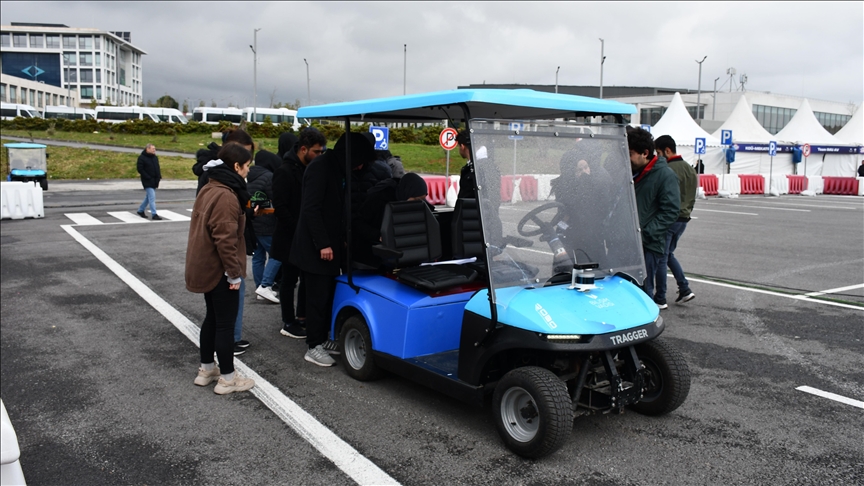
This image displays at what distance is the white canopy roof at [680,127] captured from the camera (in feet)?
96.3

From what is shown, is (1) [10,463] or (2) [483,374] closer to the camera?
(1) [10,463]

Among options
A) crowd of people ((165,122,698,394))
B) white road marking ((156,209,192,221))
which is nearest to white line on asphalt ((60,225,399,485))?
crowd of people ((165,122,698,394))

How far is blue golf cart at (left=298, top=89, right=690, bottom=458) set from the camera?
3.72 meters

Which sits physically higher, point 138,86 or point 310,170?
point 138,86

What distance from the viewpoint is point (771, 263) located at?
34.5 feet

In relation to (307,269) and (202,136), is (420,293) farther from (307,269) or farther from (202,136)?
(202,136)

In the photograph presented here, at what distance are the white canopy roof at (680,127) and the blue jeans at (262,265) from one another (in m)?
24.9

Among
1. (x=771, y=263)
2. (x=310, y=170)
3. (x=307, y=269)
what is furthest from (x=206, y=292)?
(x=771, y=263)

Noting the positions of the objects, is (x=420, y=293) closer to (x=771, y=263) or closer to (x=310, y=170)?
(x=310, y=170)

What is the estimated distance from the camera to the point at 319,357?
541cm

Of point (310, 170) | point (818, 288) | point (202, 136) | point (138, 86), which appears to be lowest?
point (818, 288)

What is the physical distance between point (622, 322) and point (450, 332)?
131 centimetres

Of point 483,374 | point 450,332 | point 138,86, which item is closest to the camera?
point 483,374

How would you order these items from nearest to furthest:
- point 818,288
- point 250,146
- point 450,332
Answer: point 450,332
point 250,146
point 818,288
